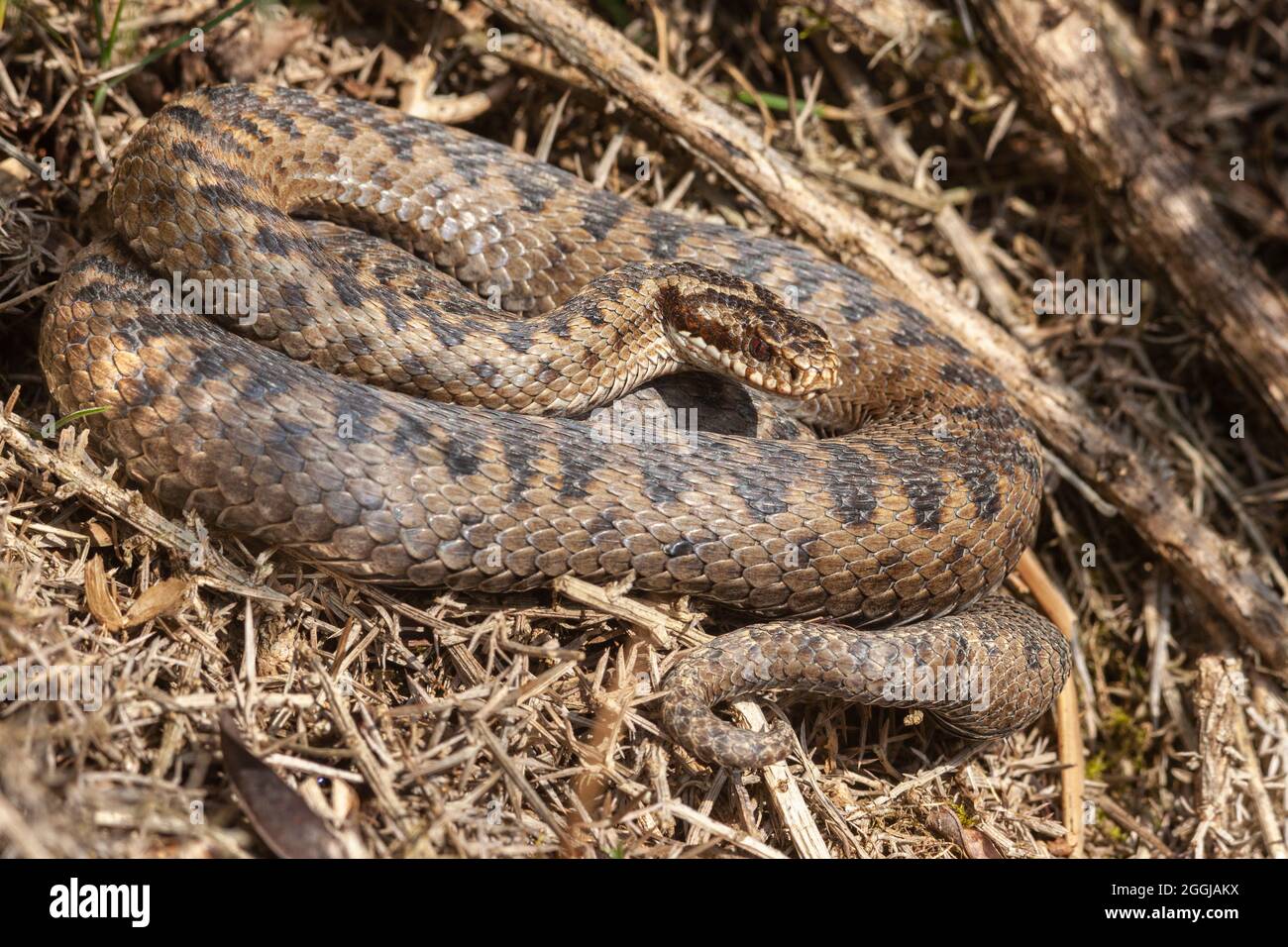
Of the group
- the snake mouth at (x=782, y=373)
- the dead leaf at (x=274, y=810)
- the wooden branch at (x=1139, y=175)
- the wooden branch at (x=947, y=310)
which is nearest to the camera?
the dead leaf at (x=274, y=810)

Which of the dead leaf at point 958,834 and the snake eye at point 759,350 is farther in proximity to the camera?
the snake eye at point 759,350

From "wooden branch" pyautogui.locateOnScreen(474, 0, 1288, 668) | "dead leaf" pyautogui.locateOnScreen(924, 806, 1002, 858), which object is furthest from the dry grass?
"wooden branch" pyautogui.locateOnScreen(474, 0, 1288, 668)

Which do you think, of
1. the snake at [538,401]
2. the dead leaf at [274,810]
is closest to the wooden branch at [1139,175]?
the snake at [538,401]

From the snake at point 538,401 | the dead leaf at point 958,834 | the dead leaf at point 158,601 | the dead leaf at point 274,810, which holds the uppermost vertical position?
the snake at point 538,401

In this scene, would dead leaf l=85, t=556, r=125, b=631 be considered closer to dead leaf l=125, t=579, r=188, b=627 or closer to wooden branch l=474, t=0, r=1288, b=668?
dead leaf l=125, t=579, r=188, b=627

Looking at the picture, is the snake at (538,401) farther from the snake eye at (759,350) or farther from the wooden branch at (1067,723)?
the wooden branch at (1067,723)

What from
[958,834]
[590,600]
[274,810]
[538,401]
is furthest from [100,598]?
[958,834]
